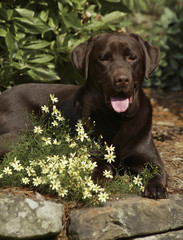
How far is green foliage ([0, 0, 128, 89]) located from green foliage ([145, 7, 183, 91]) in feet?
6.89

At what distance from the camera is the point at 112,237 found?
9.77ft

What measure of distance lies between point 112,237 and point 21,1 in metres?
3.13

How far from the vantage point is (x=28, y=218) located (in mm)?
2912

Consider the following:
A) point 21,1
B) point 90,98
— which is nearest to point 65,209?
point 90,98

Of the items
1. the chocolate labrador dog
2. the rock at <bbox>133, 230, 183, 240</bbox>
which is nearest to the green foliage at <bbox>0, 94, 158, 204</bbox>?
the chocolate labrador dog

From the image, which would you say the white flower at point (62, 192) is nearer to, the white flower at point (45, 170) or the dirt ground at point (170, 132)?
the white flower at point (45, 170)

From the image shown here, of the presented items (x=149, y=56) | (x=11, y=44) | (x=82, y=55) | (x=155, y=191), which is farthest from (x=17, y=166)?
(x=11, y=44)

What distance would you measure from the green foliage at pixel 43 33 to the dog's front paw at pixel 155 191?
85.8 inches

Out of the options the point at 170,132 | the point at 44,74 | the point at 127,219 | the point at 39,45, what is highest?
the point at 39,45

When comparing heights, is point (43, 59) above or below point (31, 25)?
below

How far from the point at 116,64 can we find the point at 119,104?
34cm

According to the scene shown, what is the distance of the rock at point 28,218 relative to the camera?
9.43 feet

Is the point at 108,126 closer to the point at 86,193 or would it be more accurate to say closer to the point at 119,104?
the point at 119,104

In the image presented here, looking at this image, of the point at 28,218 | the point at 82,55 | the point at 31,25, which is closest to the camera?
the point at 28,218
